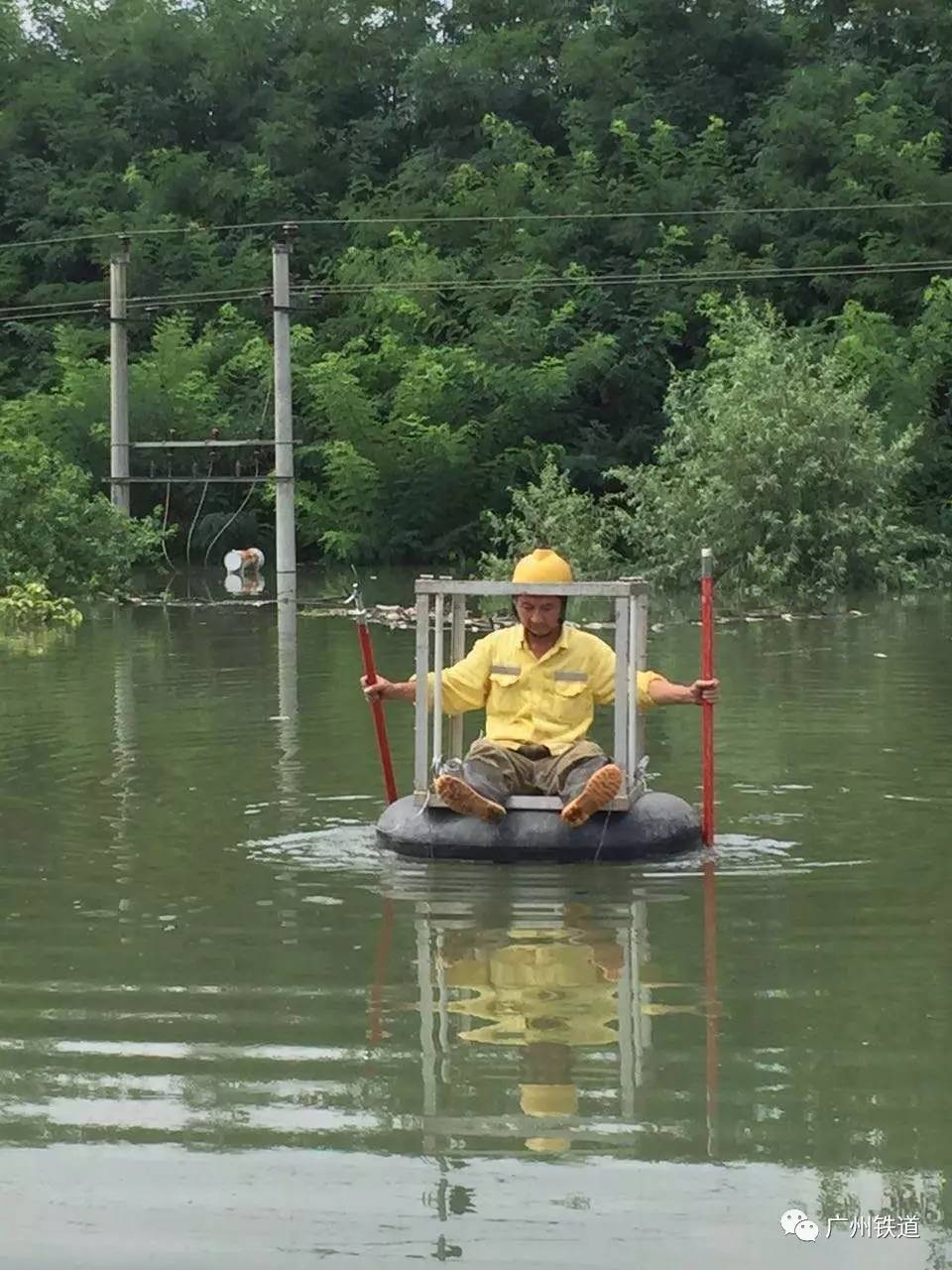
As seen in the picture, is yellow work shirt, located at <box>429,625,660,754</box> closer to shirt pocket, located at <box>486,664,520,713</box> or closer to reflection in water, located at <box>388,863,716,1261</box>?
shirt pocket, located at <box>486,664,520,713</box>

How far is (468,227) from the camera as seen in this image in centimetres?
6094

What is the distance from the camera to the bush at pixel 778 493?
3778 cm

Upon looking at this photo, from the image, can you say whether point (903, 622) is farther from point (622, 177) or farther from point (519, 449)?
point (622, 177)

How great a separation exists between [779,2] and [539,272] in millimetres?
12630

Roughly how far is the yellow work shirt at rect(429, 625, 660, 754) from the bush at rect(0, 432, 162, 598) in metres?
25.0

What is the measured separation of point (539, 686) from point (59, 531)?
2798 cm

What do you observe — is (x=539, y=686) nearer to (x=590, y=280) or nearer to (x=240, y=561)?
(x=240, y=561)

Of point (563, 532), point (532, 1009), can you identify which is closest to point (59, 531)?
point (563, 532)

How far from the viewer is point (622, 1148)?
6504 mm

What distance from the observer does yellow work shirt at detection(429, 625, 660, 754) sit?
11797 mm

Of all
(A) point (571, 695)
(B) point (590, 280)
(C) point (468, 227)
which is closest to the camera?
(A) point (571, 695)

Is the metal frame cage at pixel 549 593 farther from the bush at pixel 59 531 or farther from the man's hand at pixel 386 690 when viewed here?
the bush at pixel 59 531

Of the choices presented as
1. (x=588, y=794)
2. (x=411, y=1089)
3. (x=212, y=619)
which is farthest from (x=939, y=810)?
(x=212, y=619)

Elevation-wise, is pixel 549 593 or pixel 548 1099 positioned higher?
pixel 549 593
